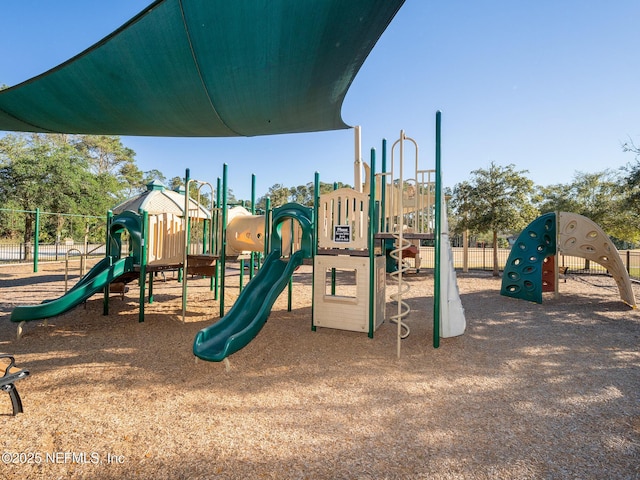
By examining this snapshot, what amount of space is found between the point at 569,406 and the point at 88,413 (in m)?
4.52

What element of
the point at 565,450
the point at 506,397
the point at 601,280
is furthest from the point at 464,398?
the point at 601,280

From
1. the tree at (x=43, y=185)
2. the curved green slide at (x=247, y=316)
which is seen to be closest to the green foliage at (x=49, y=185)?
the tree at (x=43, y=185)

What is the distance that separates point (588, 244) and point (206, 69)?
390 inches

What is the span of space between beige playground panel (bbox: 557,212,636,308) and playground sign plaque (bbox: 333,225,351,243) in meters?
6.91

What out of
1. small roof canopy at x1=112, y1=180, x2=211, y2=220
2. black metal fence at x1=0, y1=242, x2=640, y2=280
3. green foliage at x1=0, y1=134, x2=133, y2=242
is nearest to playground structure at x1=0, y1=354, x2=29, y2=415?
black metal fence at x1=0, y1=242, x2=640, y2=280

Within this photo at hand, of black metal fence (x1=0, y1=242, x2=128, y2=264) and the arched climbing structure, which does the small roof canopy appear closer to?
black metal fence (x1=0, y1=242, x2=128, y2=264)

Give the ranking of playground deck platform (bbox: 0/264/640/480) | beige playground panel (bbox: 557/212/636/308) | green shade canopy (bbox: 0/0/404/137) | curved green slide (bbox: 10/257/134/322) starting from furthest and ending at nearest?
beige playground panel (bbox: 557/212/636/308) < curved green slide (bbox: 10/257/134/322) < green shade canopy (bbox: 0/0/404/137) < playground deck platform (bbox: 0/264/640/480)

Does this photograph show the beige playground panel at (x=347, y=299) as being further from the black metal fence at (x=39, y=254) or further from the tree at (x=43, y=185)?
the tree at (x=43, y=185)

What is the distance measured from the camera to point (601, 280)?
1286 cm

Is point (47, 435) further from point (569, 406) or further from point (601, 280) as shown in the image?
point (601, 280)

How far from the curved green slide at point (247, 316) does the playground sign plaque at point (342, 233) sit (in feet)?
2.44

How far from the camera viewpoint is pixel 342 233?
5695 millimetres

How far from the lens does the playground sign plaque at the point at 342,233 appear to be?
566cm

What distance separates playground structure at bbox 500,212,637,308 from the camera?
8.58m
